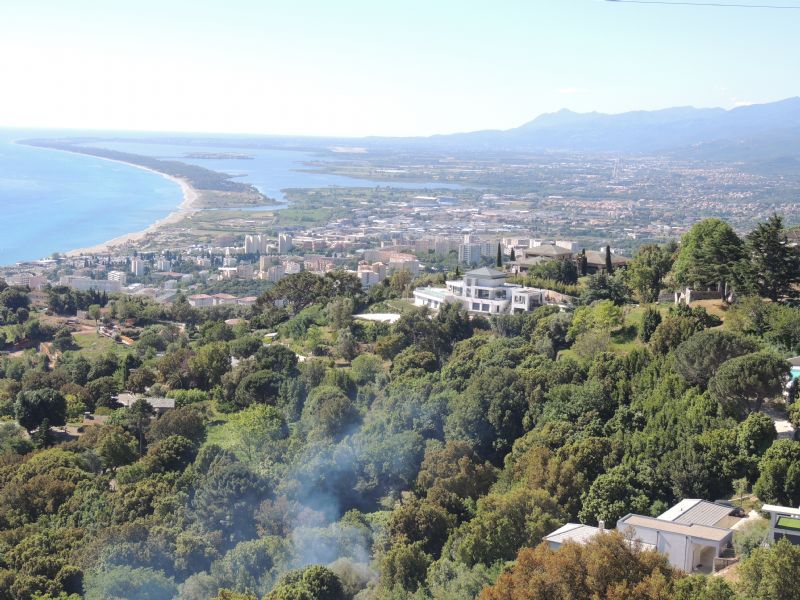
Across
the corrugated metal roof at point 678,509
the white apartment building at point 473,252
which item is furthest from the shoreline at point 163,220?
the corrugated metal roof at point 678,509

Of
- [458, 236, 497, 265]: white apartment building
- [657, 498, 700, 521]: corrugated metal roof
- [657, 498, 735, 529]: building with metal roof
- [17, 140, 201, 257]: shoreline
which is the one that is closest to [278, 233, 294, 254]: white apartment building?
[17, 140, 201, 257]: shoreline

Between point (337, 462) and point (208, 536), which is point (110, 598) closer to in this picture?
point (208, 536)

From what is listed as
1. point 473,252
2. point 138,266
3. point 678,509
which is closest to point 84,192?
point 138,266

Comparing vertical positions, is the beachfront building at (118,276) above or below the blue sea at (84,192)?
below

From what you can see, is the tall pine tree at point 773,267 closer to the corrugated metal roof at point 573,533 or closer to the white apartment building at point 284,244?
the corrugated metal roof at point 573,533

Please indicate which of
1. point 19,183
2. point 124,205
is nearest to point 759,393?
point 124,205

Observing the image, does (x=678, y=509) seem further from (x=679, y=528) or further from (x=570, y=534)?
(x=570, y=534)
